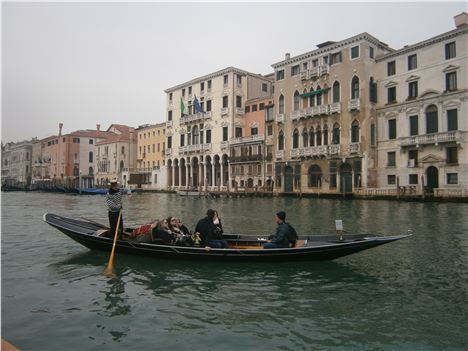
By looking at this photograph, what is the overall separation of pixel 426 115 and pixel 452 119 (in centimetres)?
190

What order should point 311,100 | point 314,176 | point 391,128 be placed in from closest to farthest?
point 391,128
point 314,176
point 311,100

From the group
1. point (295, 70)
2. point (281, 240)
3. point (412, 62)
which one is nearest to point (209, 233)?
point (281, 240)

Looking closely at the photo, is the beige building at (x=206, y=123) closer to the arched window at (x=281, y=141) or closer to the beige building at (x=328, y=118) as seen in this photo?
the beige building at (x=328, y=118)

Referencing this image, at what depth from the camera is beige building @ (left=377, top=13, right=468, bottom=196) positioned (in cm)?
2594

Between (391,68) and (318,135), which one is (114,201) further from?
(318,135)

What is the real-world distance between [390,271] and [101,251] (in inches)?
232

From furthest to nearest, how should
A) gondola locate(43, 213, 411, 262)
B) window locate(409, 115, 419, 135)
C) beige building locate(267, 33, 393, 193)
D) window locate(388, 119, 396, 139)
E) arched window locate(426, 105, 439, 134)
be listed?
beige building locate(267, 33, 393, 193)
window locate(388, 119, 396, 139)
window locate(409, 115, 419, 135)
arched window locate(426, 105, 439, 134)
gondola locate(43, 213, 411, 262)

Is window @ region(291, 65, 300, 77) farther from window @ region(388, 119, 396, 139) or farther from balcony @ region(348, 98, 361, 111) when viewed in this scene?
window @ region(388, 119, 396, 139)

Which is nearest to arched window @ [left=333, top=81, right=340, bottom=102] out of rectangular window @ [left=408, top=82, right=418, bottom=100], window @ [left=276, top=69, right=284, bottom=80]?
rectangular window @ [left=408, top=82, right=418, bottom=100]

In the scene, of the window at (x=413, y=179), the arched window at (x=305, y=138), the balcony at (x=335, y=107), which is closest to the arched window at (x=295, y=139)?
the arched window at (x=305, y=138)

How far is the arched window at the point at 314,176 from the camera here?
34078mm

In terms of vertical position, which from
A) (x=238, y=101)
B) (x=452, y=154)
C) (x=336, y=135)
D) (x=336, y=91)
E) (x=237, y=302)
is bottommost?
(x=237, y=302)

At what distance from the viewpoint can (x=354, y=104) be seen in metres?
31.6

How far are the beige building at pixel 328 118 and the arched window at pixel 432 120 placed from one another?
427cm
